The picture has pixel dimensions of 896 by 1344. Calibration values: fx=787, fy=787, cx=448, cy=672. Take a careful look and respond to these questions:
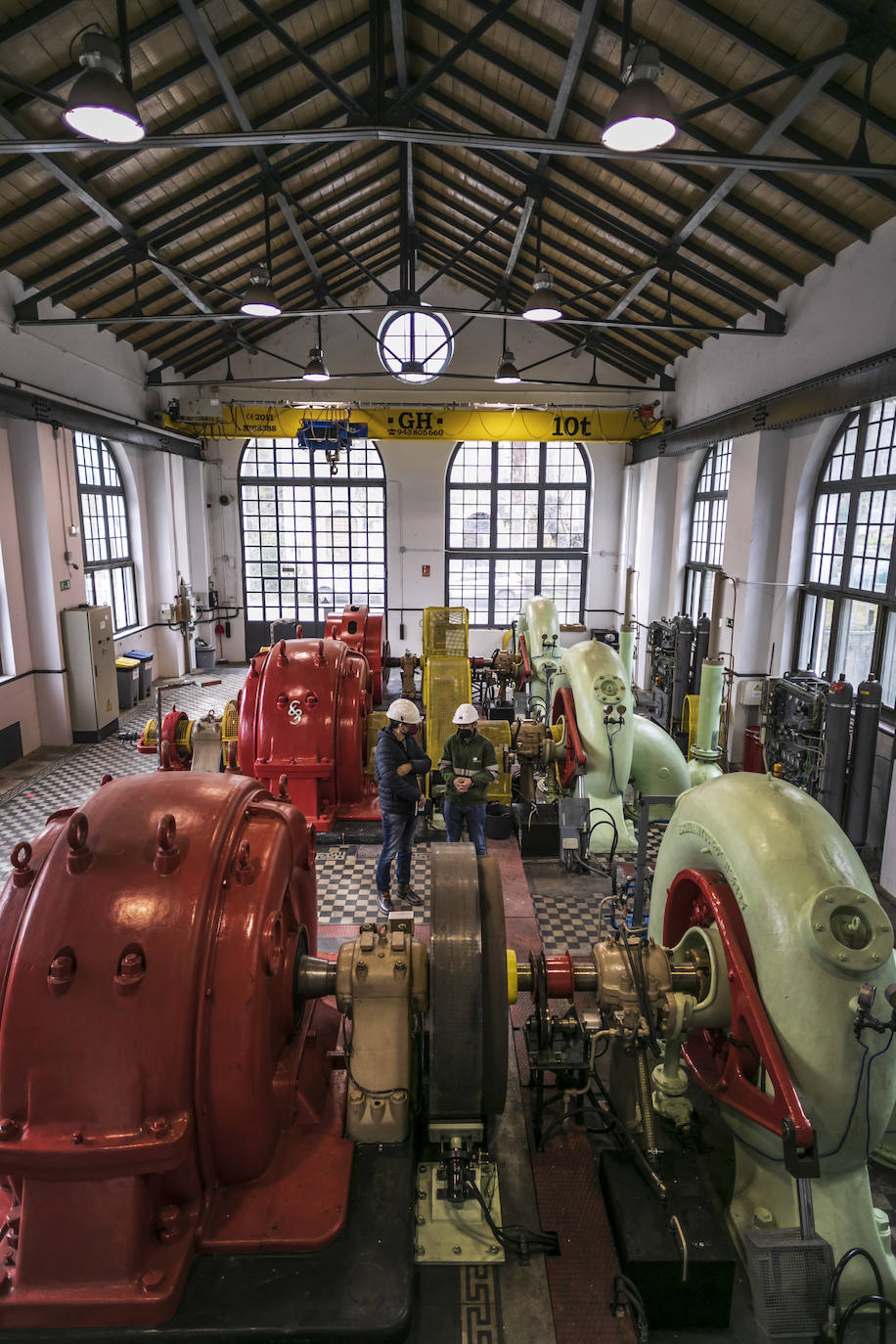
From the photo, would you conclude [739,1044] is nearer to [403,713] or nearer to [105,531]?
[403,713]

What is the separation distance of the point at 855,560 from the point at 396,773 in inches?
215

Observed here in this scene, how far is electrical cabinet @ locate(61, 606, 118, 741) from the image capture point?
9.84 meters

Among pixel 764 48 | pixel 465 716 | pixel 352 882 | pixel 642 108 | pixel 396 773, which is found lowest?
pixel 352 882

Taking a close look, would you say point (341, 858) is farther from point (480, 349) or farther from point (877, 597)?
point (480, 349)

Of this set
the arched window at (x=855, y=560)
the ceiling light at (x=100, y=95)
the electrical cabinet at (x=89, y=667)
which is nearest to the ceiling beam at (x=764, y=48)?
the arched window at (x=855, y=560)

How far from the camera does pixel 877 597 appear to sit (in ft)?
24.3


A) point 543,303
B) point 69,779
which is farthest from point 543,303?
point 69,779

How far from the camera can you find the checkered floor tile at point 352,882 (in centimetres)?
579

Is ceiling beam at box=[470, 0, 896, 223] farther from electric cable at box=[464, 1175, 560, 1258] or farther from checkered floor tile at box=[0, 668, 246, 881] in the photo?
electric cable at box=[464, 1175, 560, 1258]

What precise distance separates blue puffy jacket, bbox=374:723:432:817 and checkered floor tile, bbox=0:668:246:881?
2355 millimetres

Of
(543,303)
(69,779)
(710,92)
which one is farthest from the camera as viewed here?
(69,779)

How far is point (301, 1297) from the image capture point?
2301 mm

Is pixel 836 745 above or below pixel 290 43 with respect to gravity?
below

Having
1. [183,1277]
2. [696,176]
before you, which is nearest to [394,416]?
[696,176]
